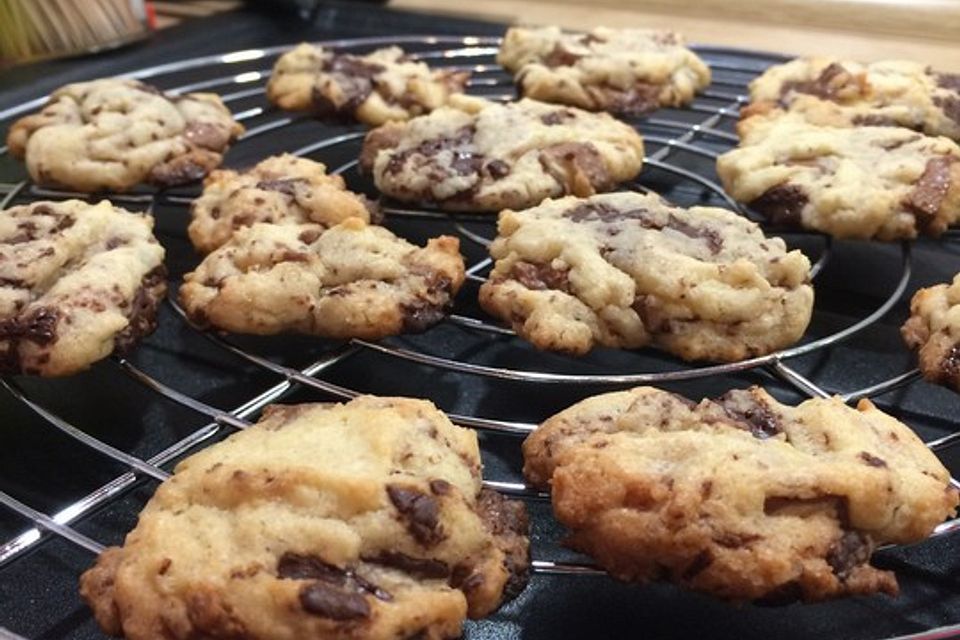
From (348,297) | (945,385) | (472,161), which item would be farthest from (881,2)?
(348,297)

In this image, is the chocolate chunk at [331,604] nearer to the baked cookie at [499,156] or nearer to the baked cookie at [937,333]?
the baked cookie at [937,333]

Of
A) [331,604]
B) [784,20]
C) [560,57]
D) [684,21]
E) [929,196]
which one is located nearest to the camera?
[331,604]

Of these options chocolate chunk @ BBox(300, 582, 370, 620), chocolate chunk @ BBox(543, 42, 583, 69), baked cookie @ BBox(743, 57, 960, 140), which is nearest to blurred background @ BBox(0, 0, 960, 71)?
baked cookie @ BBox(743, 57, 960, 140)

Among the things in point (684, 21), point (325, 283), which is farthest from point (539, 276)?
point (684, 21)

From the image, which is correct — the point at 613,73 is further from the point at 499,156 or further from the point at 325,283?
the point at 325,283

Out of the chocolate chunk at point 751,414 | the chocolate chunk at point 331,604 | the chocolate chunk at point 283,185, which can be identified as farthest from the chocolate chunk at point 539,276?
the chocolate chunk at point 331,604

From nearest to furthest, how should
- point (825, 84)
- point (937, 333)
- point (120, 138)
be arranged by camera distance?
point (937, 333), point (120, 138), point (825, 84)
